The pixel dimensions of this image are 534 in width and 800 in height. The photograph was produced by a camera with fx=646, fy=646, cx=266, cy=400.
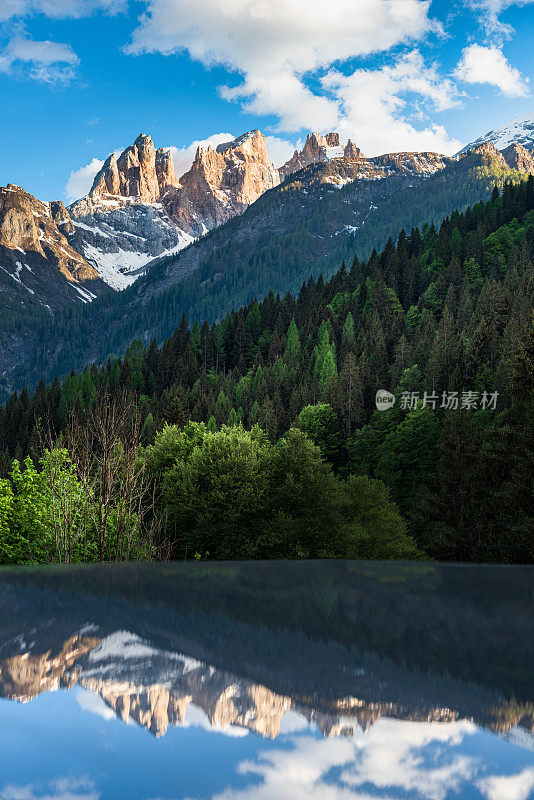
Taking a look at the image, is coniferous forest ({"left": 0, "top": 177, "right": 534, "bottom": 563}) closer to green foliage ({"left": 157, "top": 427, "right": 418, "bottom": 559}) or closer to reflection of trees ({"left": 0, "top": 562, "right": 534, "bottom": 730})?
green foliage ({"left": 157, "top": 427, "right": 418, "bottom": 559})

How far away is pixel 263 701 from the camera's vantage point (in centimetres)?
577

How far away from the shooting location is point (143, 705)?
5602 millimetres

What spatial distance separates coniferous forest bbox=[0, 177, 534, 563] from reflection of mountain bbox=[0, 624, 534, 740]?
2144cm

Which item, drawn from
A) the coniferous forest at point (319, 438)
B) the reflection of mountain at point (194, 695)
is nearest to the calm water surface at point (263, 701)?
the reflection of mountain at point (194, 695)

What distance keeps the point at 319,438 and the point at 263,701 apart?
342 feet

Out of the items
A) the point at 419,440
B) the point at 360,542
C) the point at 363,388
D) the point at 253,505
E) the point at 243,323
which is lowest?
the point at 360,542

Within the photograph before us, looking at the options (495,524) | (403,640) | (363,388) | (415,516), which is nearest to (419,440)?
(415,516)

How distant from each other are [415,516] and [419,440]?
19362mm

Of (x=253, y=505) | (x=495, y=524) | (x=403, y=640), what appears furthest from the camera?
(x=495, y=524)

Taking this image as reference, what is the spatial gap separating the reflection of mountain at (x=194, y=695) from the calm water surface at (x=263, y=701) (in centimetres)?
2

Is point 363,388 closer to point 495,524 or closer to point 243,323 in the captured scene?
point 495,524

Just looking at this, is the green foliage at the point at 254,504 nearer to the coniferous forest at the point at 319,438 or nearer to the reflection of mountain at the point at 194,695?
the coniferous forest at the point at 319,438

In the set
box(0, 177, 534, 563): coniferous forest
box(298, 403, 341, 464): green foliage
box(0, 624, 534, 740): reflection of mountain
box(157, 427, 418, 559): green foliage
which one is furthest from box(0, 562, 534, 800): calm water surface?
box(298, 403, 341, 464): green foliage

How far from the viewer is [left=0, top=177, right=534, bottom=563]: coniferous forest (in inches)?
1389
